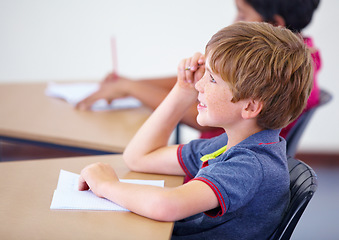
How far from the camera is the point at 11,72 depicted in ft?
11.9

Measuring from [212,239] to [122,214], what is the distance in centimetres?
25

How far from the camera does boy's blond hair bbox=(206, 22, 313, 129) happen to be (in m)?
1.09

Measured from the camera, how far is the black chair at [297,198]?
1.07 metres

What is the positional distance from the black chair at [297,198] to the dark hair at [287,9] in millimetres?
934

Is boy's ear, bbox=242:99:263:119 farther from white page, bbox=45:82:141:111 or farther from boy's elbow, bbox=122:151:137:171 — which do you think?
white page, bbox=45:82:141:111

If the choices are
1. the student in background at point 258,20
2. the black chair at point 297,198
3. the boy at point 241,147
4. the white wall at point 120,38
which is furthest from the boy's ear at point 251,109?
the white wall at point 120,38

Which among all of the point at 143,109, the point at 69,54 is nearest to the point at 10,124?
the point at 143,109

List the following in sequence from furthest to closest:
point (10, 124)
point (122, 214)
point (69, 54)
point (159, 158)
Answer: point (69, 54) < point (10, 124) < point (159, 158) < point (122, 214)

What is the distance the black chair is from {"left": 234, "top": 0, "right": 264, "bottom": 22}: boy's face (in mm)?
944

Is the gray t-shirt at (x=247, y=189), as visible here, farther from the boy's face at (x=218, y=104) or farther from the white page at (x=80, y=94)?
the white page at (x=80, y=94)

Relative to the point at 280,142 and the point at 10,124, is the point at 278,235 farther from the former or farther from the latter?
the point at 10,124

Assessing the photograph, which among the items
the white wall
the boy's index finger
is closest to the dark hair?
the boy's index finger

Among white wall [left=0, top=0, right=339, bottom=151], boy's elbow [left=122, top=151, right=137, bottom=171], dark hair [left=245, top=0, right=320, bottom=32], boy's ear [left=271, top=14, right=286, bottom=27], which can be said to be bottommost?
white wall [left=0, top=0, right=339, bottom=151]

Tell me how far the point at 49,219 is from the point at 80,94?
1311mm
